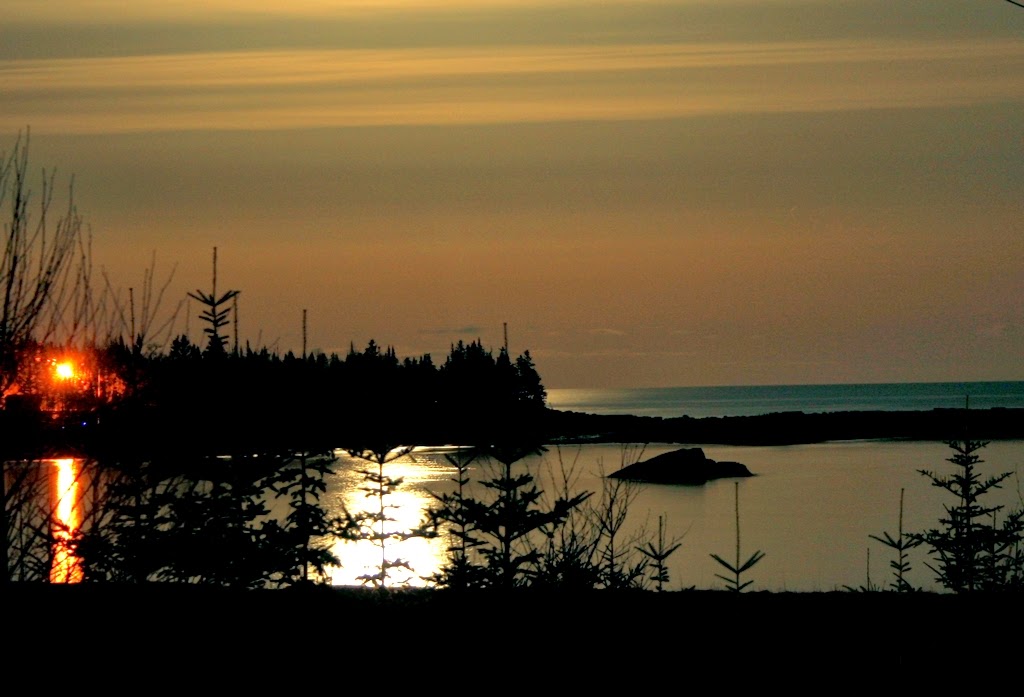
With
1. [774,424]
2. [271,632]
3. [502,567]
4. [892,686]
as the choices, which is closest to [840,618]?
[892,686]

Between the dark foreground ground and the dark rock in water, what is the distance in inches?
1820

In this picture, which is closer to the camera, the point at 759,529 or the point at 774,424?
the point at 759,529

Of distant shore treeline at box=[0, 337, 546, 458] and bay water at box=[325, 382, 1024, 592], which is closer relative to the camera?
distant shore treeline at box=[0, 337, 546, 458]

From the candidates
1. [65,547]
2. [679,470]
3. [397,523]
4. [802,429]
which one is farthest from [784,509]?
[802,429]

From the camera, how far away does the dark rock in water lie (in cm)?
5594

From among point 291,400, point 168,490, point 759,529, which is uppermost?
point 291,400

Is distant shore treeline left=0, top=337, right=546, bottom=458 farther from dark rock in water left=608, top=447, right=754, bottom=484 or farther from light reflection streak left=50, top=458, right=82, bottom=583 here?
dark rock in water left=608, top=447, right=754, bottom=484

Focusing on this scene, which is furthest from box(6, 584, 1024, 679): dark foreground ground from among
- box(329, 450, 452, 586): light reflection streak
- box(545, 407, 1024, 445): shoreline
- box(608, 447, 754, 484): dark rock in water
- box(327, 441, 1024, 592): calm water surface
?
box(545, 407, 1024, 445): shoreline

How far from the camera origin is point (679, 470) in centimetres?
5672

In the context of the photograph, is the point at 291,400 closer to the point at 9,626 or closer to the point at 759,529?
the point at 9,626

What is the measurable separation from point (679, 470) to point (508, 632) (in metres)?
49.1

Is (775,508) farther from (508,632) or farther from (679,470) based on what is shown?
(508,632)

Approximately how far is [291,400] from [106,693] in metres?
4.61

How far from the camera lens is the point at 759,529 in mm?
37500
